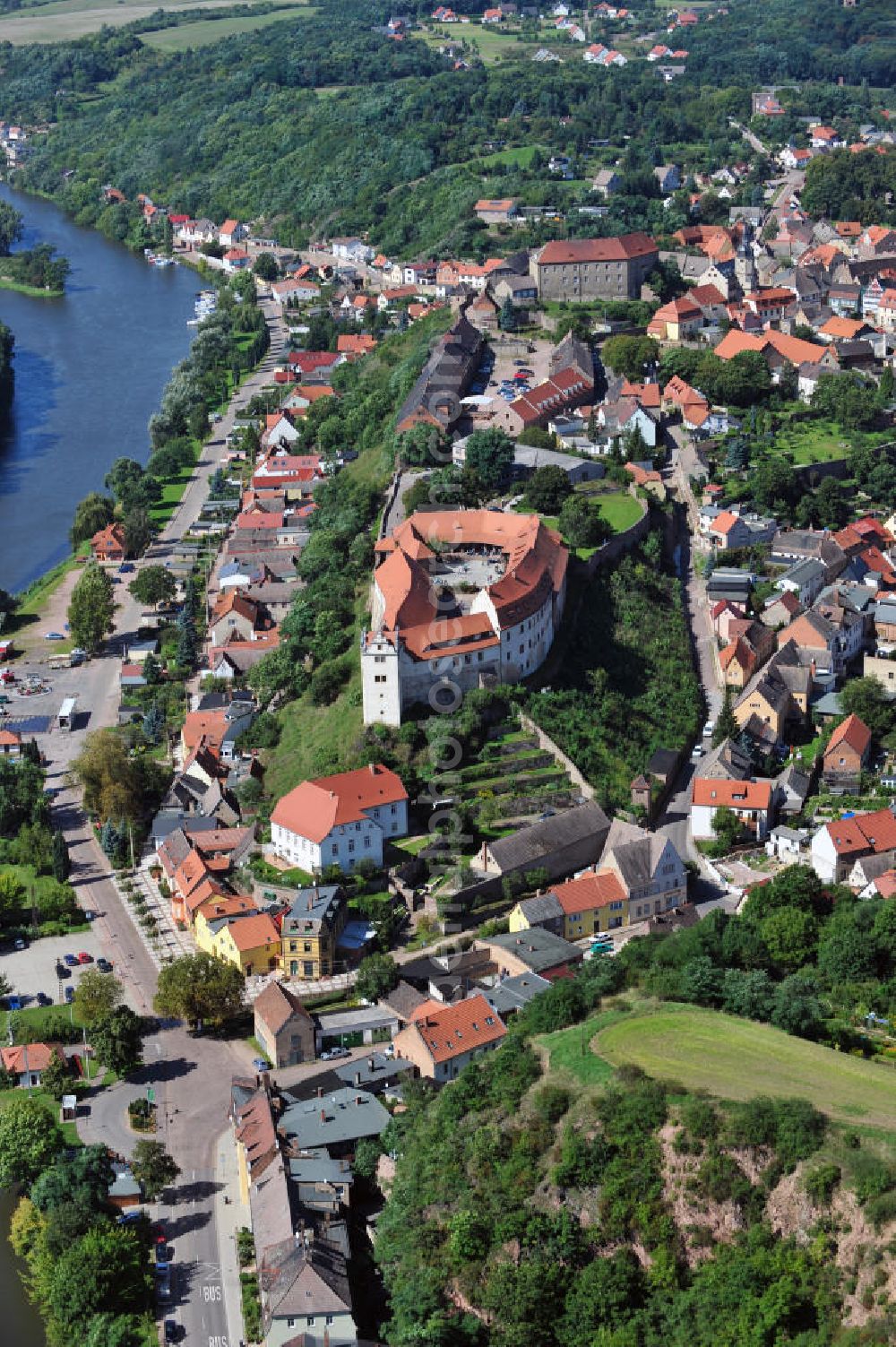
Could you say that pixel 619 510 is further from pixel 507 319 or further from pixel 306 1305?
pixel 306 1305

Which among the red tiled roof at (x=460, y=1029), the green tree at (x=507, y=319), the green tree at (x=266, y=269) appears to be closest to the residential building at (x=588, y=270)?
the green tree at (x=507, y=319)

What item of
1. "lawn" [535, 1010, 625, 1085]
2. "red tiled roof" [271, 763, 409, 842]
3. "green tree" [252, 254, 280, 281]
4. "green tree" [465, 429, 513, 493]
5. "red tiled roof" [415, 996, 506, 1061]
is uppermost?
"green tree" [465, 429, 513, 493]

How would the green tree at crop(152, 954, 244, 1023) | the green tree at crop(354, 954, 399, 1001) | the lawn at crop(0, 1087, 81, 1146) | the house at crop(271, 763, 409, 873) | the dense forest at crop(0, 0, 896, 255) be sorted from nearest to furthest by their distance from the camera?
the lawn at crop(0, 1087, 81, 1146) < the green tree at crop(152, 954, 244, 1023) < the green tree at crop(354, 954, 399, 1001) < the house at crop(271, 763, 409, 873) < the dense forest at crop(0, 0, 896, 255)

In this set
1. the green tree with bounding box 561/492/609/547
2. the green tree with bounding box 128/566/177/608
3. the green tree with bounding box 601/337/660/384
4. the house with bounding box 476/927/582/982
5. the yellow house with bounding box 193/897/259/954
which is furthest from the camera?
the green tree with bounding box 601/337/660/384

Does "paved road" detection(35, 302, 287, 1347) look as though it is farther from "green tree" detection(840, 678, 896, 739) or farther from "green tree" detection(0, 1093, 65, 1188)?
"green tree" detection(840, 678, 896, 739)

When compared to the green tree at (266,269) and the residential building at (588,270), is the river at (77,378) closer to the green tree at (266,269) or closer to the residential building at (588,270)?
the green tree at (266,269)

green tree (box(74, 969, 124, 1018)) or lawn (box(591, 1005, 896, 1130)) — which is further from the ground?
lawn (box(591, 1005, 896, 1130))

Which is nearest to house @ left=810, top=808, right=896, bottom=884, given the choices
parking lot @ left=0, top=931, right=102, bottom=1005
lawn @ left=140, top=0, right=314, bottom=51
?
parking lot @ left=0, top=931, right=102, bottom=1005

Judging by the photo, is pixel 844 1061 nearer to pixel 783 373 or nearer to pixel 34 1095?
pixel 34 1095
